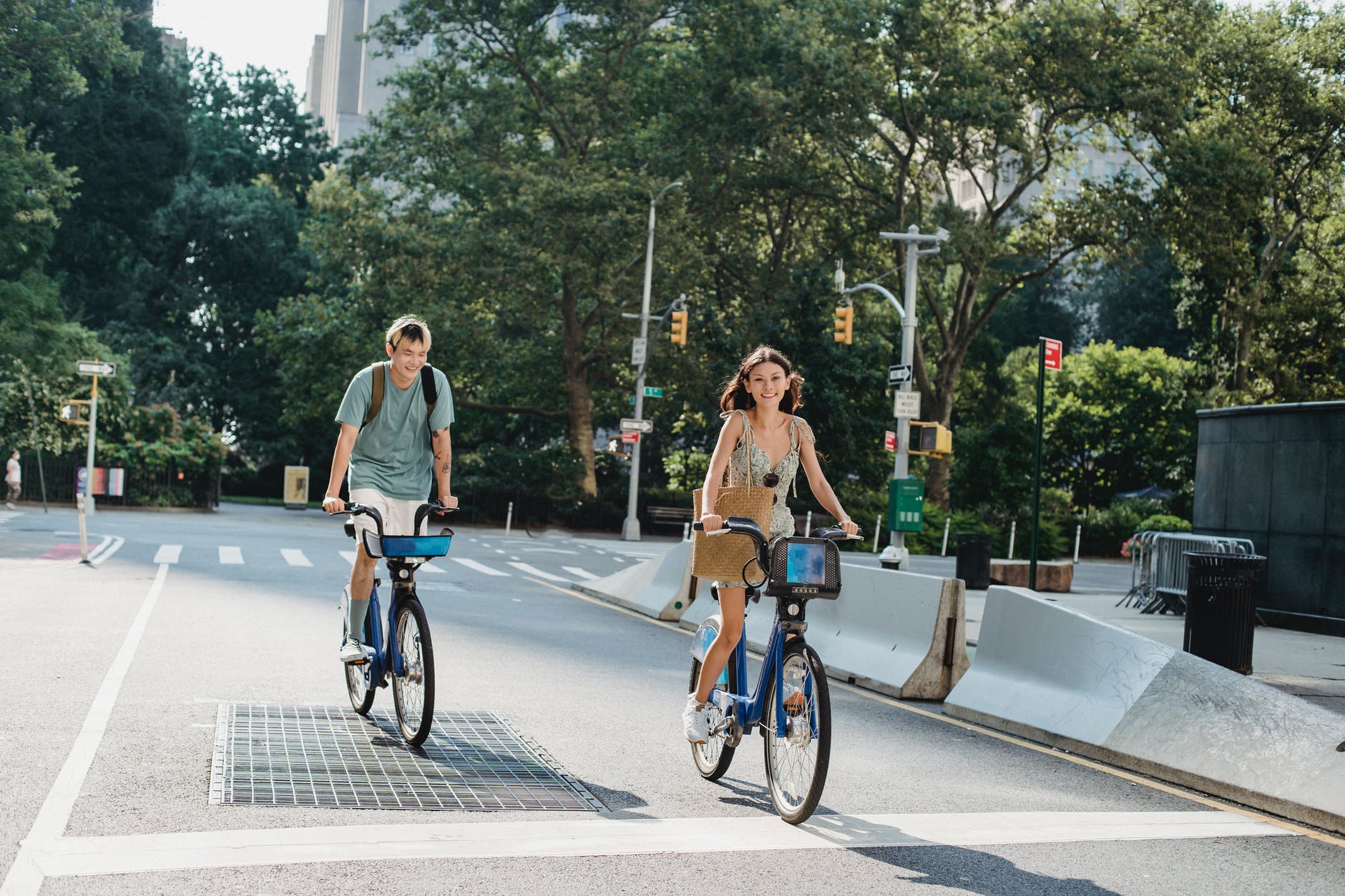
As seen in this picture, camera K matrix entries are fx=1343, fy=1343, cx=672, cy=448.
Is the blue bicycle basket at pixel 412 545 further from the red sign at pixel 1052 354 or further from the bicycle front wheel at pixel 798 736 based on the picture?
the red sign at pixel 1052 354

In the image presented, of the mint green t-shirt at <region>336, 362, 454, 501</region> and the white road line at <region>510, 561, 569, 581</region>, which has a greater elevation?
the mint green t-shirt at <region>336, 362, 454, 501</region>

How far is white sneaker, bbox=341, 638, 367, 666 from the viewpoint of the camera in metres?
6.98

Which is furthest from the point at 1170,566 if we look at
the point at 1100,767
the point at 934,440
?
the point at 1100,767

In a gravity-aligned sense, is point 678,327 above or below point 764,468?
above


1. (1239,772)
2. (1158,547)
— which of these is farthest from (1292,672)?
(1158,547)

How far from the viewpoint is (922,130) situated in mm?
38594

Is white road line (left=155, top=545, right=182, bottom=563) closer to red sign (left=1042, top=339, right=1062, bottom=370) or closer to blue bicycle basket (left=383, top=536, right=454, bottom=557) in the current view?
red sign (left=1042, top=339, right=1062, bottom=370)

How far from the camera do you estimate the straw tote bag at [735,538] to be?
584cm

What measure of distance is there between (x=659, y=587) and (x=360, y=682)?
8410 millimetres

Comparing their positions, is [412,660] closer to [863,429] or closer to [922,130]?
[922,130]

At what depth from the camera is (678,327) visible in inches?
1377

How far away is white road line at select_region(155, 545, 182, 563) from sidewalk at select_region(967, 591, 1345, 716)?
11.3m

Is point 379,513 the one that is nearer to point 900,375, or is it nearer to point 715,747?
Answer: point 715,747

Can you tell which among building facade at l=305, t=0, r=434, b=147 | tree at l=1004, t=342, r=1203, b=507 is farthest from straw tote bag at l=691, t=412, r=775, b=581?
building facade at l=305, t=0, r=434, b=147
